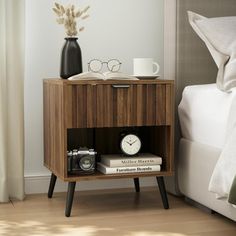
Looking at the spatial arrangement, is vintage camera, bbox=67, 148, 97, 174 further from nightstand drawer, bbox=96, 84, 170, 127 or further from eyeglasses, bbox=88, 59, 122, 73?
eyeglasses, bbox=88, 59, 122, 73

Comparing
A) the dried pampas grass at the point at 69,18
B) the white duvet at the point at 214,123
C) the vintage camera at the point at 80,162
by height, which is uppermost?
the dried pampas grass at the point at 69,18

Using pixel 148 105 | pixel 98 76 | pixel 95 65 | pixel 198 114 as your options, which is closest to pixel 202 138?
pixel 198 114

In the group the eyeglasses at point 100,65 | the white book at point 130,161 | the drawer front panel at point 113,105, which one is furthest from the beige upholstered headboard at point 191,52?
→ the drawer front panel at point 113,105

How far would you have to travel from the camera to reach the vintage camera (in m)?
3.03

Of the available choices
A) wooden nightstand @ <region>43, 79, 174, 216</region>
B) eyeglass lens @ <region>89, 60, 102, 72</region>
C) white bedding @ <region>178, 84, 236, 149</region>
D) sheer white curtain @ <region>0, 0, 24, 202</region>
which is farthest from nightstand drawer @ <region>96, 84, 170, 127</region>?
sheer white curtain @ <region>0, 0, 24, 202</region>

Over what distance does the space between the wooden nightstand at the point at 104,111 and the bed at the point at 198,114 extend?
108 mm

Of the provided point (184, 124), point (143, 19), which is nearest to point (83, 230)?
point (184, 124)

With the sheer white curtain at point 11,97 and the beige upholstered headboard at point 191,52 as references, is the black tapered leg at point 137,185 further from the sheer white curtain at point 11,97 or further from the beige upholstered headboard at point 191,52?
the sheer white curtain at point 11,97

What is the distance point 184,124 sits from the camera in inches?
125

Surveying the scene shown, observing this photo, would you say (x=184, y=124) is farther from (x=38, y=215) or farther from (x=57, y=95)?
(x=38, y=215)

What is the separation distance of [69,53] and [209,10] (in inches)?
32.7

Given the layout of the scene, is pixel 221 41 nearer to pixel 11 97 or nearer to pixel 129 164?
pixel 129 164

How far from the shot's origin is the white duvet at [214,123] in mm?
2543

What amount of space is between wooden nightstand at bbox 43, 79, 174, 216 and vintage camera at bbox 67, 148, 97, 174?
5 cm
